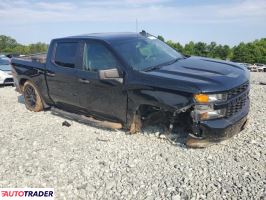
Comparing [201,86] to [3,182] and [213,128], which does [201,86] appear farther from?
[3,182]

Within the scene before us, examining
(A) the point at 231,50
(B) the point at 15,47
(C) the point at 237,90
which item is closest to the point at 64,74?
(C) the point at 237,90

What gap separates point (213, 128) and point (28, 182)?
2.69m

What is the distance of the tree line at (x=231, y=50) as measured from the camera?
78.0 metres

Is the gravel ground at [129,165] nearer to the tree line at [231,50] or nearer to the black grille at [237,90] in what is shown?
the black grille at [237,90]

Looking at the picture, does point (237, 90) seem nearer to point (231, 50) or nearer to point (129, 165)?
point (129, 165)

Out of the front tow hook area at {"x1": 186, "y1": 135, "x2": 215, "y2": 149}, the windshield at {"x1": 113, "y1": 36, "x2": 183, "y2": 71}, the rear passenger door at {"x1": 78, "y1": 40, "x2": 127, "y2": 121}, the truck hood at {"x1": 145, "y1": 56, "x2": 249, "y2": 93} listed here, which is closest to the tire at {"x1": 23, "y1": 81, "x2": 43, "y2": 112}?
the rear passenger door at {"x1": 78, "y1": 40, "x2": 127, "y2": 121}

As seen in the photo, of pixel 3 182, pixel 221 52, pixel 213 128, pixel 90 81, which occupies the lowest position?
pixel 221 52

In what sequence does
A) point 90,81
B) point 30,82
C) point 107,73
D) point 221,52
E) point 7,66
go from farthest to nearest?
1. point 221,52
2. point 7,66
3. point 30,82
4. point 90,81
5. point 107,73

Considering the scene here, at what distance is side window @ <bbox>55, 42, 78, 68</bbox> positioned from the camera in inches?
259

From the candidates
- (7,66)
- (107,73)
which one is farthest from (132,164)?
(7,66)

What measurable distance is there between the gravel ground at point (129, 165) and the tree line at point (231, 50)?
7253cm

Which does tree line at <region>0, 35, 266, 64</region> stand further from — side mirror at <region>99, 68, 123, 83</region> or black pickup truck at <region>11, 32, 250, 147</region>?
side mirror at <region>99, 68, 123, 83</region>

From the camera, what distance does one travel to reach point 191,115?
4.91m

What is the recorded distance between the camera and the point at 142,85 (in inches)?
208
